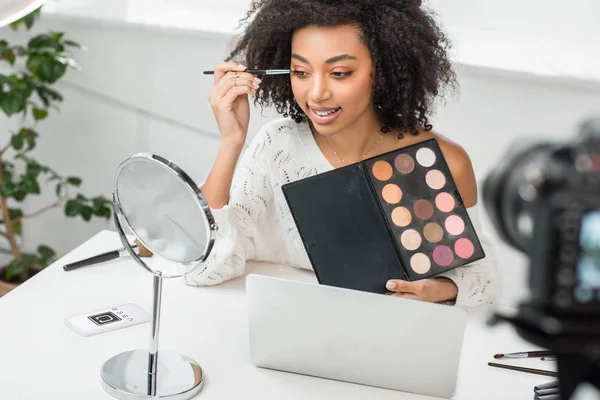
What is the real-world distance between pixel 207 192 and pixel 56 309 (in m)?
0.33

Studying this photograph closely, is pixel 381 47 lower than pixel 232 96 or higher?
higher

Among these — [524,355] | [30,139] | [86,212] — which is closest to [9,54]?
[30,139]

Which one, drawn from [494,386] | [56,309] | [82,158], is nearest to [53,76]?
[82,158]

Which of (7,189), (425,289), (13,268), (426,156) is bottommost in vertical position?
(13,268)

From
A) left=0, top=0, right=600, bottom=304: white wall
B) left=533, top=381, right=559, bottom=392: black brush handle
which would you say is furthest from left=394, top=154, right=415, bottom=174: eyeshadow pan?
left=0, top=0, right=600, bottom=304: white wall

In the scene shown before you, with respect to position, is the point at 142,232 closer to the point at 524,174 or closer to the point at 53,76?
the point at 524,174

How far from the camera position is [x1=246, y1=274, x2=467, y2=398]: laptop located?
0.95 m

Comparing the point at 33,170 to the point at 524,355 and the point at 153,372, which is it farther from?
the point at 524,355

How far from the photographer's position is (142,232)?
3.17ft

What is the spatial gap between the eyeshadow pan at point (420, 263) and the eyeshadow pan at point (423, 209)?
0.06 m

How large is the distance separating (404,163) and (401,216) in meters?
0.08

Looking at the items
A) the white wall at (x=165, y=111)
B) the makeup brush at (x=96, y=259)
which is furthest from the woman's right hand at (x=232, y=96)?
the white wall at (x=165, y=111)

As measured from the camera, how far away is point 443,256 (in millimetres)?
1137

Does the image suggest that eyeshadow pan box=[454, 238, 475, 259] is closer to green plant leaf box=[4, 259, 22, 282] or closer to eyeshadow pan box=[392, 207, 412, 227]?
eyeshadow pan box=[392, 207, 412, 227]
